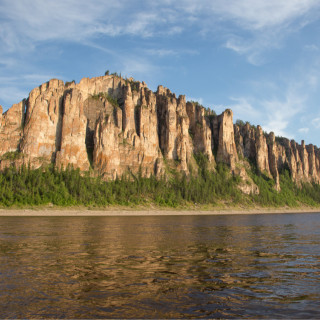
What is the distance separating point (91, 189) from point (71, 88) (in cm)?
5580

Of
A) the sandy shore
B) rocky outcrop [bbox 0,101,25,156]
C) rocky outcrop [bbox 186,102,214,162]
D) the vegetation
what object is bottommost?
the sandy shore

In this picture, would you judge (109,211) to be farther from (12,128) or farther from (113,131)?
(12,128)

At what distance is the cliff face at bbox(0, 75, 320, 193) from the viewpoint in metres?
126

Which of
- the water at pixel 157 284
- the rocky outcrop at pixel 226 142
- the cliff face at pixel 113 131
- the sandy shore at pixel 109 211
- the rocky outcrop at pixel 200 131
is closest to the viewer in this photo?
the water at pixel 157 284

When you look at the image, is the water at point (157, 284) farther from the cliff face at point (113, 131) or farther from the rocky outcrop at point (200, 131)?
the rocky outcrop at point (200, 131)

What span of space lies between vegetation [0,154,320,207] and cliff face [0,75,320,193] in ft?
20.1

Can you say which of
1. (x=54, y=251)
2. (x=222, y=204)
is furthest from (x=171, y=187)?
(x=54, y=251)

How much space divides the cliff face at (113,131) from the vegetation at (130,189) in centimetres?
612

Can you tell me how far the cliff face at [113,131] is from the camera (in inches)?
4963

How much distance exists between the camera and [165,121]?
168 meters

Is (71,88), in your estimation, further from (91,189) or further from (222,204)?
(222,204)

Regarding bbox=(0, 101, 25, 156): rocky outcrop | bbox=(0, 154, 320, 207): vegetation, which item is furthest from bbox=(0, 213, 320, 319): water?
bbox=(0, 101, 25, 156): rocky outcrop

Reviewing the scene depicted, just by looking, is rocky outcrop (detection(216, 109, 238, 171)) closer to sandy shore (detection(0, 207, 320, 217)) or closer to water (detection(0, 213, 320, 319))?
sandy shore (detection(0, 207, 320, 217))

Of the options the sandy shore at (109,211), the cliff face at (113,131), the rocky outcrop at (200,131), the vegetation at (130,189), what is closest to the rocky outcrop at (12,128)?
the cliff face at (113,131)
